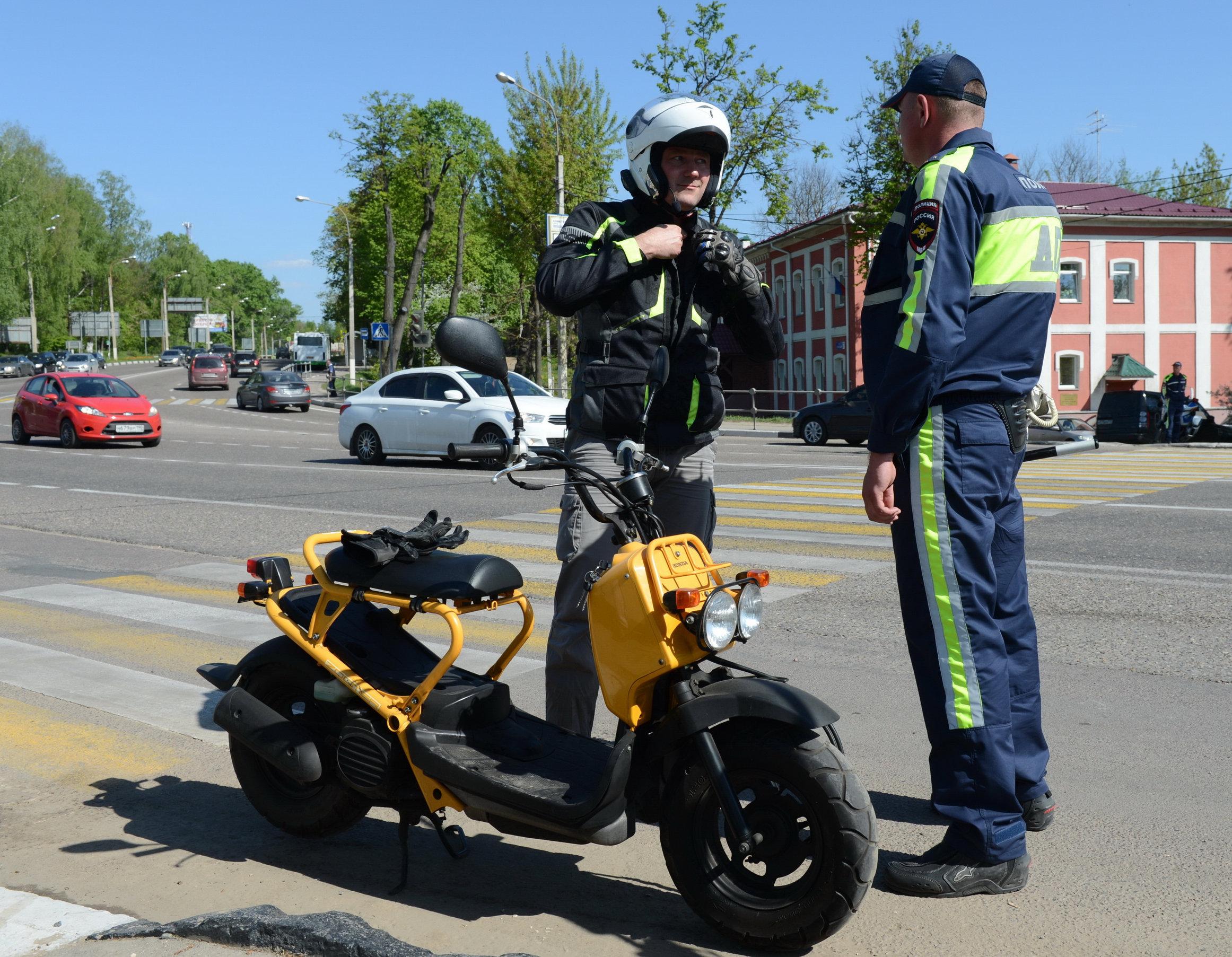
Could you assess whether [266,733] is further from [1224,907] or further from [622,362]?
[1224,907]

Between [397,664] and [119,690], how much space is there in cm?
241

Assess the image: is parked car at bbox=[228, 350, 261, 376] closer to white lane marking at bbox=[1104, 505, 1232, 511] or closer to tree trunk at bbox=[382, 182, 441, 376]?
tree trunk at bbox=[382, 182, 441, 376]

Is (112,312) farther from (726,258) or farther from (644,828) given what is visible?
(726,258)

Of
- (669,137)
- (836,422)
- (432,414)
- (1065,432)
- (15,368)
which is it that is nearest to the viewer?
(669,137)

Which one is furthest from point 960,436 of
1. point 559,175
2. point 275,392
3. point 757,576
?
point 275,392

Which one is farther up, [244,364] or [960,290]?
[244,364]

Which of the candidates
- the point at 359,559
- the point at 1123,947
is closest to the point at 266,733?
the point at 359,559

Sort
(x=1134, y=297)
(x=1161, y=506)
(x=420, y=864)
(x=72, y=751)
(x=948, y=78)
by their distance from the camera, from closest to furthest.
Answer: (x=948, y=78), (x=420, y=864), (x=72, y=751), (x=1161, y=506), (x=1134, y=297)

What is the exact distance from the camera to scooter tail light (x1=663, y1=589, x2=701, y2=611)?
2.83 m

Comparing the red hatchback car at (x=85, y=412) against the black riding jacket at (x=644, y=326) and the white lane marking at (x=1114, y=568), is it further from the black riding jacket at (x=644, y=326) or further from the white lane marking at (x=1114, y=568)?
the black riding jacket at (x=644, y=326)

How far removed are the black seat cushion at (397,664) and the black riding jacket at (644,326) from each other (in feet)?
2.69

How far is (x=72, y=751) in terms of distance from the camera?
451cm

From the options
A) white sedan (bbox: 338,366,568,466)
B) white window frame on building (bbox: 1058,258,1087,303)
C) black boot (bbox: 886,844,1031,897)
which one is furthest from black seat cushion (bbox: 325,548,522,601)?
white window frame on building (bbox: 1058,258,1087,303)

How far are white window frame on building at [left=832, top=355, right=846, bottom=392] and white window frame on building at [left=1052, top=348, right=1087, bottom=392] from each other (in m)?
7.93
